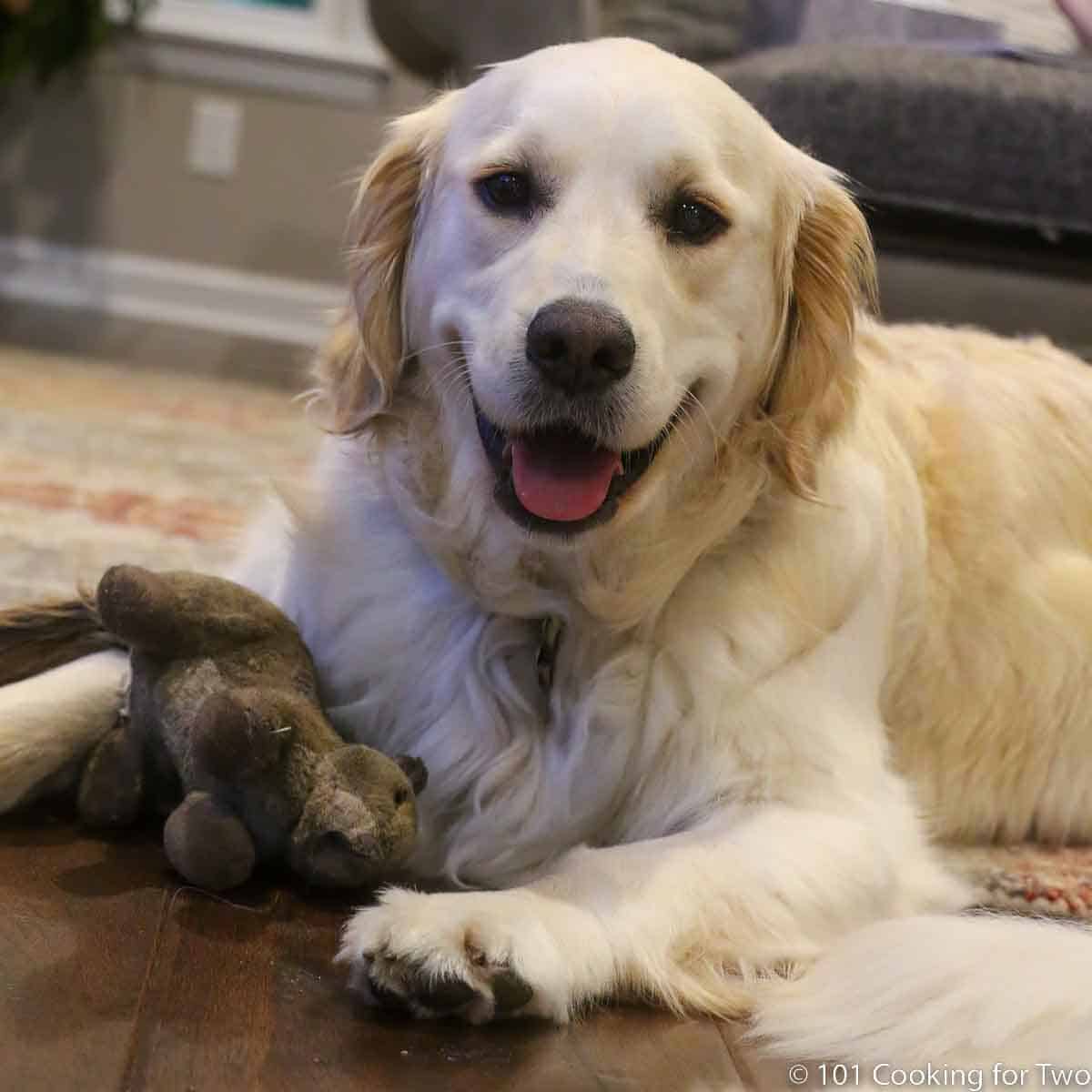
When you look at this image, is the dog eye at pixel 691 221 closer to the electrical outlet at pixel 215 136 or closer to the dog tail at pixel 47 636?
the dog tail at pixel 47 636

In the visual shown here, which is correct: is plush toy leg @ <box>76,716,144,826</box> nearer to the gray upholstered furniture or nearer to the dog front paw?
the dog front paw

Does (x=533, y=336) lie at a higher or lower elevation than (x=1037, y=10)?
lower

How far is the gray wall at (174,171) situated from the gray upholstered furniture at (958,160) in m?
2.67

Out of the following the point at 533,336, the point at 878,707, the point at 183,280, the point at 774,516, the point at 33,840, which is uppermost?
the point at 533,336

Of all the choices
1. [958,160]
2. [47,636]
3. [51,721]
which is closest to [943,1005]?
[51,721]

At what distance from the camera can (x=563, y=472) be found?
1289 millimetres

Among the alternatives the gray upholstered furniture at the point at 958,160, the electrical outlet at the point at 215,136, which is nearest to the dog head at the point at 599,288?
the gray upholstered furniture at the point at 958,160

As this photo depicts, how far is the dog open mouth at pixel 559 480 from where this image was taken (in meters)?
1.27

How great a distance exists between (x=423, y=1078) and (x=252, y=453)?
2316 mm

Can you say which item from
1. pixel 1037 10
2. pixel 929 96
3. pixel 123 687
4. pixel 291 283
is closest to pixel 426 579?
pixel 123 687

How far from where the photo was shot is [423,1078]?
967 millimetres

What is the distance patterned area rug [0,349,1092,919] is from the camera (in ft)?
5.34

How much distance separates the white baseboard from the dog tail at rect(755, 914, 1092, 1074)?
4.04 meters

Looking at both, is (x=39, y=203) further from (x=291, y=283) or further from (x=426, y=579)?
(x=426, y=579)
